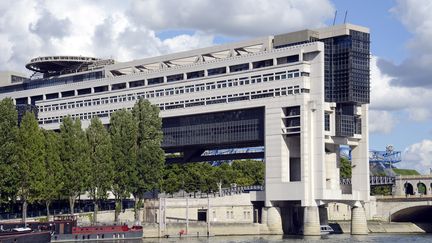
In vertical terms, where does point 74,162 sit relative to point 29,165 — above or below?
above

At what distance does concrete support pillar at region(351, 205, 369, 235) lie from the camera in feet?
555

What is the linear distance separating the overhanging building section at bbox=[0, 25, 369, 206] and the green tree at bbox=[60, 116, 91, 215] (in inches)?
1366

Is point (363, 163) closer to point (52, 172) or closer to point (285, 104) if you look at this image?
point (285, 104)

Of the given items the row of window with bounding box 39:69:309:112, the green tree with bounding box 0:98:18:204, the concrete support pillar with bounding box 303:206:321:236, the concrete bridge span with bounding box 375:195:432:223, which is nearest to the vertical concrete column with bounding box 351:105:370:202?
the concrete support pillar with bounding box 303:206:321:236

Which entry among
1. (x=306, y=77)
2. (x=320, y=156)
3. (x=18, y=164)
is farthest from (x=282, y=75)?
(x=18, y=164)

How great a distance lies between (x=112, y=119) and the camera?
161m

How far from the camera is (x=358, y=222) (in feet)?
555

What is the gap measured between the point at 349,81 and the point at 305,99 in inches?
382

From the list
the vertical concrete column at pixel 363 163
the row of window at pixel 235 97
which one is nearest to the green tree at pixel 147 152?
the row of window at pixel 235 97

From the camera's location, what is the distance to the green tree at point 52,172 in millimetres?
141375

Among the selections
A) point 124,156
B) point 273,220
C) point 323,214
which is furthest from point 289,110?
point 124,156

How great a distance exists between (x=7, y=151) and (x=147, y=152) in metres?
26.1

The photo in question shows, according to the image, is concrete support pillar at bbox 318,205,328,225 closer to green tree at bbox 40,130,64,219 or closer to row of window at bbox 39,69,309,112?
row of window at bbox 39,69,309,112

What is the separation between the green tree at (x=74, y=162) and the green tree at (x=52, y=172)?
1171mm
